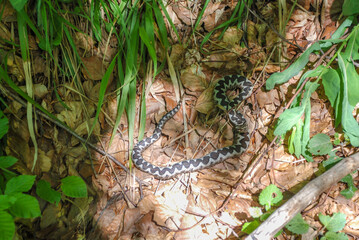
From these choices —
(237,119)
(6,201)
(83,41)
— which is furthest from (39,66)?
(237,119)

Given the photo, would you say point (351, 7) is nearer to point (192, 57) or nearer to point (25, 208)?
point (192, 57)

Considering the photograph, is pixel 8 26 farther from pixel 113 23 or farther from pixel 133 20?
pixel 133 20

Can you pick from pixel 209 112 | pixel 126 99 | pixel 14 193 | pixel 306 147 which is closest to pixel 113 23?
pixel 126 99

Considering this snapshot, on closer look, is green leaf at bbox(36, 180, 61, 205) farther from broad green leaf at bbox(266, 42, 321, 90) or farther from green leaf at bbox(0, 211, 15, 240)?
broad green leaf at bbox(266, 42, 321, 90)

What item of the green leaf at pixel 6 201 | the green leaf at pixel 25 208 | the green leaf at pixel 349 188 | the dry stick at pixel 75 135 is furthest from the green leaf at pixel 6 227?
the green leaf at pixel 349 188

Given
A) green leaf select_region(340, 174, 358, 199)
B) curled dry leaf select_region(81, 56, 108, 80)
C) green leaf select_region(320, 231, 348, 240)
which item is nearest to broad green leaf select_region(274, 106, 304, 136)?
green leaf select_region(340, 174, 358, 199)
